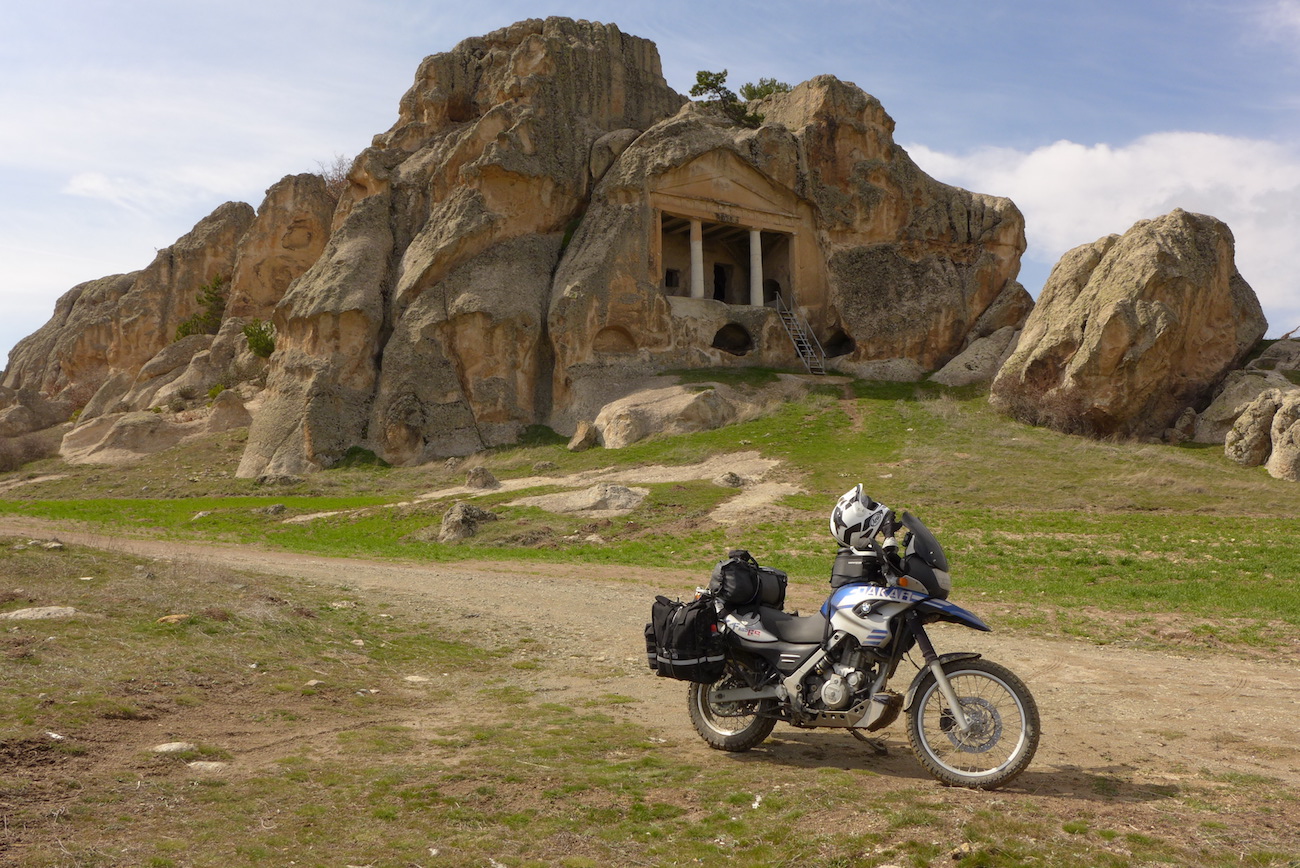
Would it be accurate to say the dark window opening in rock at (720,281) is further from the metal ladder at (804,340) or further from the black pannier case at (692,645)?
the black pannier case at (692,645)

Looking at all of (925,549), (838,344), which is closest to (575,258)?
(838,344)

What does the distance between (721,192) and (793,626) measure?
1599 inches

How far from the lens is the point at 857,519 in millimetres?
6766

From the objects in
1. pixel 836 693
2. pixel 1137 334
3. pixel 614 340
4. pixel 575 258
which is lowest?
pixel 836 693

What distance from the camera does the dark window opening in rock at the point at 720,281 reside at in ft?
170

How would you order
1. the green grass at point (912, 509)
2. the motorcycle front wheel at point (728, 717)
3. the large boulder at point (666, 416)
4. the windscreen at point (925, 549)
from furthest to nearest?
the large boulder at point (666, 416) < the green grass at point (912, 509) < the motorcycle front wheel at point (728, 717) < the windscreen at point (925, 549)

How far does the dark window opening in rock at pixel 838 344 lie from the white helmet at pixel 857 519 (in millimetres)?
40850

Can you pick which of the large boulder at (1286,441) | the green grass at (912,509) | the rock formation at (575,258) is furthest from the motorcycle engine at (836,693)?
the rock formation at (575,258)

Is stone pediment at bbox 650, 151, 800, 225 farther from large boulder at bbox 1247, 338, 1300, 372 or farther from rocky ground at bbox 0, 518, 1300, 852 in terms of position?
rocky ground at bbox 0, 518, 1300, 852

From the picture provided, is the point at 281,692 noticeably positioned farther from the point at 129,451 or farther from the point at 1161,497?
the point at 129,451

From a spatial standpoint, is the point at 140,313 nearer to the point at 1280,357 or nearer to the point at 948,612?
the point at 1280,357

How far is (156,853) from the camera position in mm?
4766

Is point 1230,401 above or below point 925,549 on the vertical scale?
above

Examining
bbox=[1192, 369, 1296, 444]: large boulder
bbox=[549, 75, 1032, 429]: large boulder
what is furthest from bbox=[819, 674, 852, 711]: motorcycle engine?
bbox=[549, 75, 1032, 429]: large boulder
